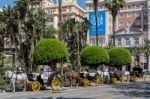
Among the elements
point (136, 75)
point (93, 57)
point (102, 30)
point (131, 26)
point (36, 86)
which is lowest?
point (136, 75)

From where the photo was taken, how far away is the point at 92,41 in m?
127

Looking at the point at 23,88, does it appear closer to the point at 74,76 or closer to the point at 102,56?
the point at 74,76

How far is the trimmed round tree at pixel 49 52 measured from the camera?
111ft

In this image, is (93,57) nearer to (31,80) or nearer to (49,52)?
(49,52)

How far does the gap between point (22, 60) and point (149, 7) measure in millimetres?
71672

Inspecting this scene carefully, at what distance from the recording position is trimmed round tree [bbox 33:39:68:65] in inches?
1332

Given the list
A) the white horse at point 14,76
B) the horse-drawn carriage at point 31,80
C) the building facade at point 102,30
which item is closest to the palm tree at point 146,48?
the building facade at point 102,30

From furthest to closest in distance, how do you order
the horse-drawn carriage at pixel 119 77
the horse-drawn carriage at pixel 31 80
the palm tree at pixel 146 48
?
the palm tree at pixel 146 48 → the horse-drawn carriage at pixel 119 77 → the horse-drawn carriage at pixel 31 80

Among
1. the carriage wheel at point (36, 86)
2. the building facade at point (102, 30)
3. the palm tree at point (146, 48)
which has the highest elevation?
the building facade at point (102, 30)

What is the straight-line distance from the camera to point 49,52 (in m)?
33.9

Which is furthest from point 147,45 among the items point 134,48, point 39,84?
point 39,84

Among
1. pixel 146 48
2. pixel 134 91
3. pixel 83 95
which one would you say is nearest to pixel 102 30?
pixel 146 48

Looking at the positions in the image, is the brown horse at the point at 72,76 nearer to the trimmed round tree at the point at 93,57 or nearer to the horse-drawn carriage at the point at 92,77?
the horse-drawn carriage at the point at 92,77

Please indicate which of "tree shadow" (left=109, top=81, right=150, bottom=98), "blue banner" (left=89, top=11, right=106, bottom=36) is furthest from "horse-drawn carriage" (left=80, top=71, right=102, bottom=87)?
"blue banner" (left=89, top=11, right=106, bottom=36)
